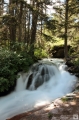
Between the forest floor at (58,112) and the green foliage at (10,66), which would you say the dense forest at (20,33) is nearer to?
the green foliage at (10,66)

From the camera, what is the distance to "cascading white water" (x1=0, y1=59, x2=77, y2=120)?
760 centimetres

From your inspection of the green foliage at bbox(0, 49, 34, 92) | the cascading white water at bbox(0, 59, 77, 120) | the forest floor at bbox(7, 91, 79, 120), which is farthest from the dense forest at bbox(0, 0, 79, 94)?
the forest floor at bbox(7, 91, 79, 120)

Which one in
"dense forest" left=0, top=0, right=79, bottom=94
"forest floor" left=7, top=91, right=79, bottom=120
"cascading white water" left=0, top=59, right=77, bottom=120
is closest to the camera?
"forest floor" left=7, top=91, right=79, bottom=120

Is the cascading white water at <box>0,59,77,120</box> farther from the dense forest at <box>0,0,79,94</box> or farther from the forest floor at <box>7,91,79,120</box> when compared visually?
the forest floor at <box>7,91,79,120</box>

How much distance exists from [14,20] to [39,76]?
14.0ft

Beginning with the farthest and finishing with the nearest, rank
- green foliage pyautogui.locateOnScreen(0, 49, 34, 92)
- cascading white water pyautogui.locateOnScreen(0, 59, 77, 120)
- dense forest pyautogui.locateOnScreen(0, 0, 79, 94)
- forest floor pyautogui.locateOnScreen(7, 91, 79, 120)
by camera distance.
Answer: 1. dense forest pyautogui.locateOnScreen(0, 0, 79, 94)
2. green foliage pyautogui.locateOnScreen(0, 49, 34, 92)
3. cascading white water pyautogui.locateOnScreen(0, 59, 77, 120)
4. forest floor pyautogui.locateOnScreen(7, 91, 79, 120)

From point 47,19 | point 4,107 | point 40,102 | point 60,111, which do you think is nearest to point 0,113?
point 4,107

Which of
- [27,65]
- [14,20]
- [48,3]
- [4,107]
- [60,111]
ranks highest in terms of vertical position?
[48,3]

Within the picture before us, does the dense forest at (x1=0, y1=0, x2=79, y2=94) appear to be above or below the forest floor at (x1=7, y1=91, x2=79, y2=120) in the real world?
above

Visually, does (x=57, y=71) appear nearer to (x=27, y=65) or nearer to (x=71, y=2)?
(x=27, y=65)

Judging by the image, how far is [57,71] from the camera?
11242 mm

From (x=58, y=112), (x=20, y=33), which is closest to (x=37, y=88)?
(x=58, y=112)

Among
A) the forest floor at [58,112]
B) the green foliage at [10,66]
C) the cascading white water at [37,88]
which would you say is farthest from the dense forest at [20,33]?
the forest floor at [58,112]

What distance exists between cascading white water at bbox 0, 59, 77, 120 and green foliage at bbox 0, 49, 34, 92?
51cm
